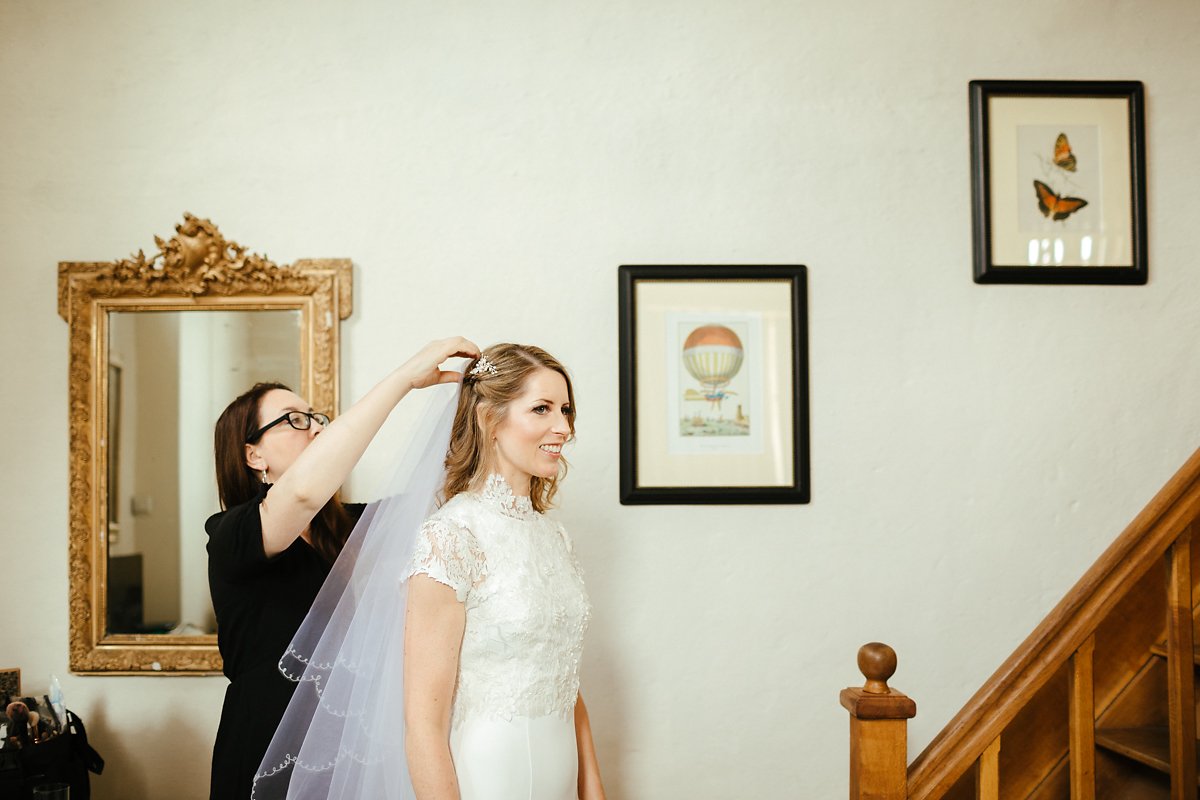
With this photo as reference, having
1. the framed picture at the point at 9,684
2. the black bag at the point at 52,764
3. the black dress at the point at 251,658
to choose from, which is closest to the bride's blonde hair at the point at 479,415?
the black dress at the point at 251,658

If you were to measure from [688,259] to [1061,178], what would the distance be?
1.14 metres

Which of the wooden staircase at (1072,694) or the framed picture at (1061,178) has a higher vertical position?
the framed picture at (1061,178)

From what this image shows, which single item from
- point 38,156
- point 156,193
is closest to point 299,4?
point 156,193

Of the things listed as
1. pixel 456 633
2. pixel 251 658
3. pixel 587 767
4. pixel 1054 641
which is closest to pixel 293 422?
pixel 251 658

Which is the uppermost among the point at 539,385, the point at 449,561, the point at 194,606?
the point at 539,385

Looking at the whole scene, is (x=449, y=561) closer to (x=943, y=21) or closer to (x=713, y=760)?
(x=713, y=760)

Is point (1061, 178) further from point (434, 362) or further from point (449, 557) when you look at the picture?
point (449, 557)

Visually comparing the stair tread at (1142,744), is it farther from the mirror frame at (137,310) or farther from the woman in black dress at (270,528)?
the mirror frame at (137,310)

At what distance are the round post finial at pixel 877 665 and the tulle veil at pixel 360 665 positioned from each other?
2.98 ft

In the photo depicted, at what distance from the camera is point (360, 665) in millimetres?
1608

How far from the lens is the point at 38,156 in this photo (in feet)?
7.86

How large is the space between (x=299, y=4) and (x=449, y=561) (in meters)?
1.78

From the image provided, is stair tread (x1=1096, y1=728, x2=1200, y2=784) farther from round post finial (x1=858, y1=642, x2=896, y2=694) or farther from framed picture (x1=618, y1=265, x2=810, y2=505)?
framed picture (x1=618, y1=265, x2=810, y2=505)

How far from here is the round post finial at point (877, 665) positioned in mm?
1643
